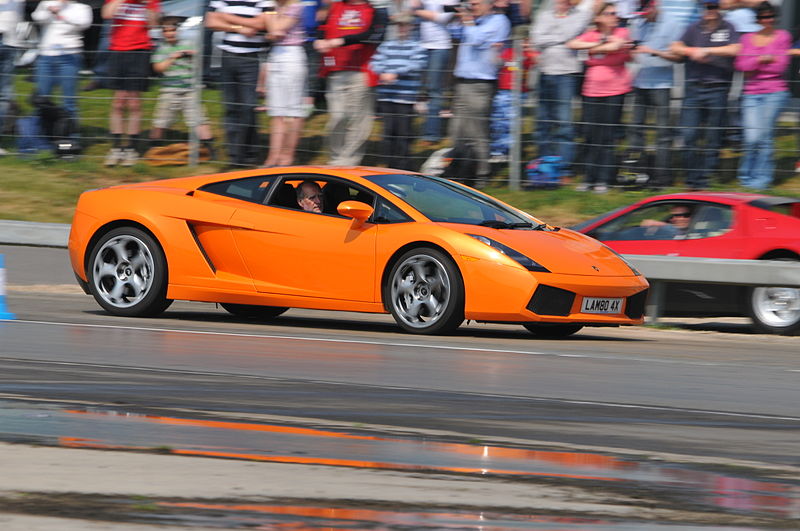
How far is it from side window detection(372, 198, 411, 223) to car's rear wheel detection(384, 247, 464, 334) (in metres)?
0.35

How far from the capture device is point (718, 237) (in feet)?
42.4

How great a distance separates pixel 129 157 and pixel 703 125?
22.7 feet

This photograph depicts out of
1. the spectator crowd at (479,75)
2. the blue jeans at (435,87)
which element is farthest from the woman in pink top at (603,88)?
the blue jeans at (435,87)

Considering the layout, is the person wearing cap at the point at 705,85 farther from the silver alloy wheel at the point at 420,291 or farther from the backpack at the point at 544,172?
the silver alloy wheel at the point at 420,291

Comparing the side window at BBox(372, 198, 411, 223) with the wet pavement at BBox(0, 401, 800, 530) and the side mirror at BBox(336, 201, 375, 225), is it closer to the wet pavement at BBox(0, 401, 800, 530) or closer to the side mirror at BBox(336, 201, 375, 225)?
the side mirror at BBox(336, 201, 375, 225)

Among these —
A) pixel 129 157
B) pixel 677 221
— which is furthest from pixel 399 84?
pixel 677 221

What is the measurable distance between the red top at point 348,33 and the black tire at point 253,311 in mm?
4743

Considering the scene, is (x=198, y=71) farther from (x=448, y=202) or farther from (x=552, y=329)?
(x=552, y=329)

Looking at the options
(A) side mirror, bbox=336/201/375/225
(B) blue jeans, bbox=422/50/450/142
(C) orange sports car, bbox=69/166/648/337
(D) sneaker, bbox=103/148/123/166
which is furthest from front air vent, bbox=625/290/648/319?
(D) sneaker, bbox=103/148/123/166

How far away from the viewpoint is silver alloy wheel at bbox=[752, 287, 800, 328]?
1212 centimetres

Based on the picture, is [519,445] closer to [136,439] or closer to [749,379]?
[136,439]

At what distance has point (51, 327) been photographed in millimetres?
10305

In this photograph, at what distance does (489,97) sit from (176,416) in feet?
34.5

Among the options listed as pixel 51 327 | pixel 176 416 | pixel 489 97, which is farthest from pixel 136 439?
pixel 489 97
